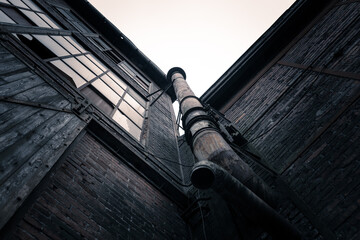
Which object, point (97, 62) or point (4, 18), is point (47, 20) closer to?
point (97, 62)

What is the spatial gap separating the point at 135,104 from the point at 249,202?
5.01 meters

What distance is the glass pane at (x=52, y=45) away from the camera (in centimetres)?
493

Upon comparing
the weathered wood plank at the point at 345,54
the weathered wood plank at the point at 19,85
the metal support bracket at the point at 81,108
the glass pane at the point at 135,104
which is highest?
the glass pane at the point at 135,104

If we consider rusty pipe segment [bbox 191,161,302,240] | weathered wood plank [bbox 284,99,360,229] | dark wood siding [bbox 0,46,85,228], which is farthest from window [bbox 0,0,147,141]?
weathered wood plank [bbox 284,99,360,229]

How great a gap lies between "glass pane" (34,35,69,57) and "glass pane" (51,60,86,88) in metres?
0.42

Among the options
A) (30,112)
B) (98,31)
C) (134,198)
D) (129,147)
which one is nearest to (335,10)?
(129,147)

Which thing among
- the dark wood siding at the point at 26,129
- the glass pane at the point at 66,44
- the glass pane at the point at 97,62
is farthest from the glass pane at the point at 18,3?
the dark wood siding at the point at 26,129

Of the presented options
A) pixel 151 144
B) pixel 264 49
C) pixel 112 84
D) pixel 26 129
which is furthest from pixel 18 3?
pixel 264 49

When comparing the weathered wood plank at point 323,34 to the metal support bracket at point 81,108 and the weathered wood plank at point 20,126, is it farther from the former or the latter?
the weathered wood plank at point 20,126

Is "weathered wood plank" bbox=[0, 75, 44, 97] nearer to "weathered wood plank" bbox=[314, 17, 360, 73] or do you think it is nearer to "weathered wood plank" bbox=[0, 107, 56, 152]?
"weathered wood plank" bbox=[0, 107, 56, 152]

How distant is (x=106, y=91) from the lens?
18.8ft

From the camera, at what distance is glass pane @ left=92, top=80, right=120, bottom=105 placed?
5508 millimetres

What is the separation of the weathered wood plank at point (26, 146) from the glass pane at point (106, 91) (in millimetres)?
2620

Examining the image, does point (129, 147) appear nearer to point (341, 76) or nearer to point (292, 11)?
point (341, 76)
